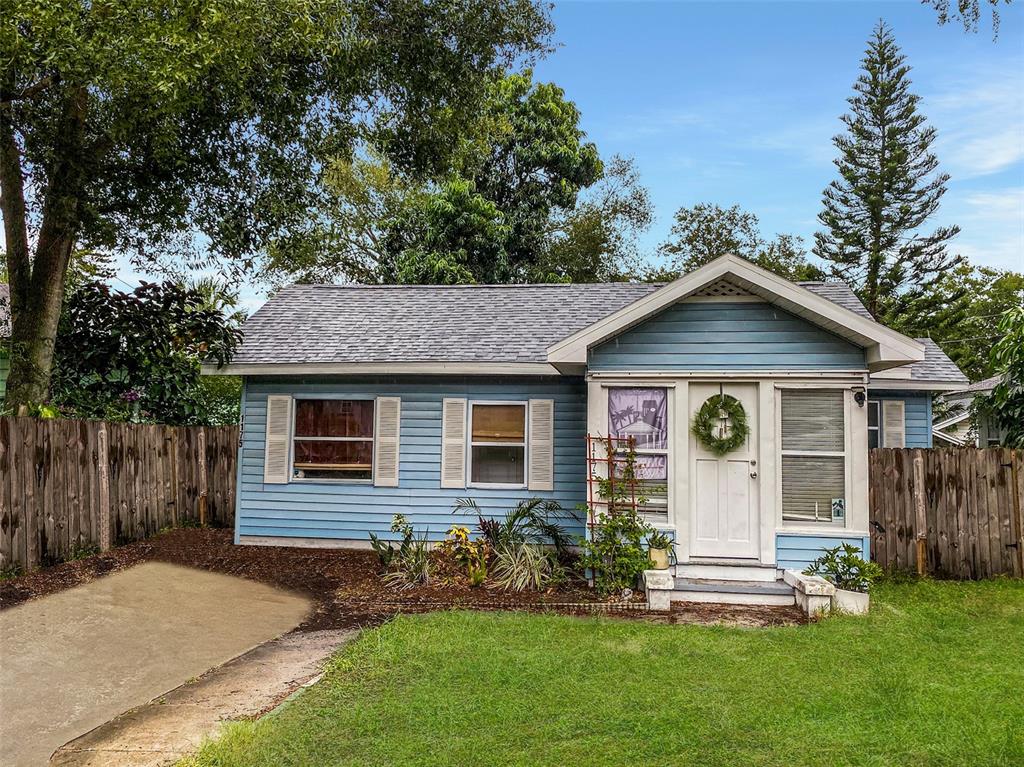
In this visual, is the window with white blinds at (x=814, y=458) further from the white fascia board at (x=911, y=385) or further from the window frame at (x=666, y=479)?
the white fascia board at (x=911, y=385)

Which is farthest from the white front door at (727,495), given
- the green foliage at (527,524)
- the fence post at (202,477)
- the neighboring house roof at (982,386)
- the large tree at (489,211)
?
the neighboring house roof at (982,386)

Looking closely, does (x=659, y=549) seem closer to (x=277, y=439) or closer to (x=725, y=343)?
(x=725, y=343)

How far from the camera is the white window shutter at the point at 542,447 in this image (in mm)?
9383

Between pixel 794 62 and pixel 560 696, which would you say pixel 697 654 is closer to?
pixel 560 696

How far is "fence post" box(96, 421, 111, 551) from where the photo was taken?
27.3 ft

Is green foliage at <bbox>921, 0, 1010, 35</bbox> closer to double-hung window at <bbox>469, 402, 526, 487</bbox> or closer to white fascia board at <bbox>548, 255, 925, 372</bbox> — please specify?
white fascia board at <bbox>548, 255, 925, 372</bbox>

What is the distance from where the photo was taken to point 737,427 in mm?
7508

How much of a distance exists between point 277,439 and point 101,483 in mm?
2261

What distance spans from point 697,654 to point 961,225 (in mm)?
26143

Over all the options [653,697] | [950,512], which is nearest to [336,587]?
[653,697]

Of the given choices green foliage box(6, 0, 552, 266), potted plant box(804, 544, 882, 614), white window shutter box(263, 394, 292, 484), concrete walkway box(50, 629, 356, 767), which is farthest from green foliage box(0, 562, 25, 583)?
potted plant box(804, 544, 882, 614)

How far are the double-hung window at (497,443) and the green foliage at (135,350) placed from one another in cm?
368

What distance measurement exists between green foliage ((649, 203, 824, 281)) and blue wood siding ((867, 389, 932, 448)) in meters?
18.1

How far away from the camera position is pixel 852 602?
265 inches
